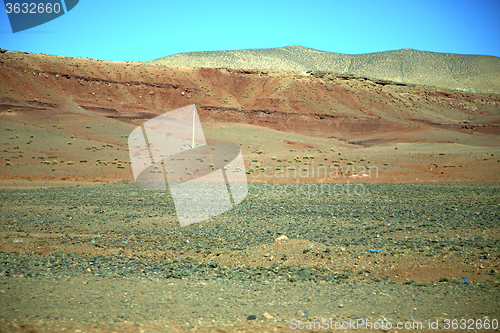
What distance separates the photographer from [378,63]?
5157 inches

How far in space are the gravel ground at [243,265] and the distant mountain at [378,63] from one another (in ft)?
355

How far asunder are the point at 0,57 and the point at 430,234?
70413 mm

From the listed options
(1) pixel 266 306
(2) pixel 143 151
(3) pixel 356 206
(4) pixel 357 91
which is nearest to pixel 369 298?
(1) pixel 266 306

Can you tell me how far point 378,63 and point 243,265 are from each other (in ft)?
454

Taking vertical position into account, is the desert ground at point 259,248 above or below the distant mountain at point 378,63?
below

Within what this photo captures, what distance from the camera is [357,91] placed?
74.5 m

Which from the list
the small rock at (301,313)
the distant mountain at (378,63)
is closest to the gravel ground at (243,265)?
the small rock at (301,313)

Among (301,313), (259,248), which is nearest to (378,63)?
(259,248)

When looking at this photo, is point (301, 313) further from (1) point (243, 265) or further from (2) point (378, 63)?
(2) point (378, 63)

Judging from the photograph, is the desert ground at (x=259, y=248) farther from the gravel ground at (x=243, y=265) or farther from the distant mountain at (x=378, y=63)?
the distant mountain at (x=378, y=63)

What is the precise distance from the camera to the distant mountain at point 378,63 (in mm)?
115375

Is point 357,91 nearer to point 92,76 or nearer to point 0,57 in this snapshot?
point 92,76

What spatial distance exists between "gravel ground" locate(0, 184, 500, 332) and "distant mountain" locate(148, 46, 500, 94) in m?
108

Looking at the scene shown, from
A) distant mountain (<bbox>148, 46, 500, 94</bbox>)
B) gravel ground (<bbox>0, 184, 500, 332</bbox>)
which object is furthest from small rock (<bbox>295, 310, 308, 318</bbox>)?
distant mountain (<bbox>148, 46, 500, 94</bbox>)
